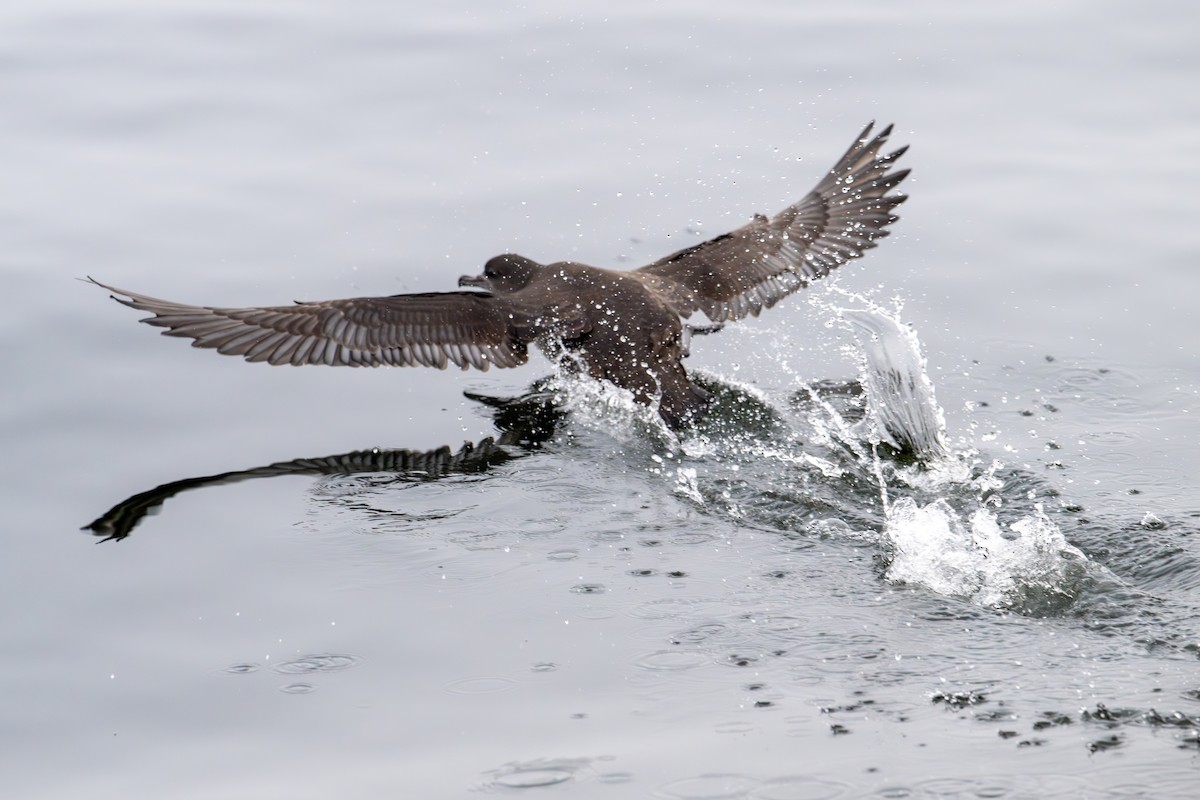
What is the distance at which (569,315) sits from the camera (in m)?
8.18

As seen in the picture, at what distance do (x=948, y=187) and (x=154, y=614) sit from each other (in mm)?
6595

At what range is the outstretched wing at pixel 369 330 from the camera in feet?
25.9

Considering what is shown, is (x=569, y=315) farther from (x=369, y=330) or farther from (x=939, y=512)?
(x=939, y=512)

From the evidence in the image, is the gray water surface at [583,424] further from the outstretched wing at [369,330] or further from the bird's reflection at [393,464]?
the outstretched wing at [369,330]

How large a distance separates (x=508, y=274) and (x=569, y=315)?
80 cm

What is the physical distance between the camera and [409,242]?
995 centimetres

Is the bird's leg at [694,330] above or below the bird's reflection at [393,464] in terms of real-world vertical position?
above

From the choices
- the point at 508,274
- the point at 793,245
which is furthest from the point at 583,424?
the point at 793,245

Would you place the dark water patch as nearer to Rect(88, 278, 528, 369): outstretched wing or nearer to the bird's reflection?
the bird's reflection

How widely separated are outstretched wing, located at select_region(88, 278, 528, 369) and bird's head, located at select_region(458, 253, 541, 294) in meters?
0.43

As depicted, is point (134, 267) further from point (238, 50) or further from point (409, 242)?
point (238, 50)

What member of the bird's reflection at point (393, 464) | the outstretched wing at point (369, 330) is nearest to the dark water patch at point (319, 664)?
the bird's reflection at point (393, 464)

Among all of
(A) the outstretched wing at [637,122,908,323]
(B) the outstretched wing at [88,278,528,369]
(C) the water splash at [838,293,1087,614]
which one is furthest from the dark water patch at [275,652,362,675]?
(A) the outstretched wing at [637,122,908,323]

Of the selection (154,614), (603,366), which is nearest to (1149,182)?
(603,366)
